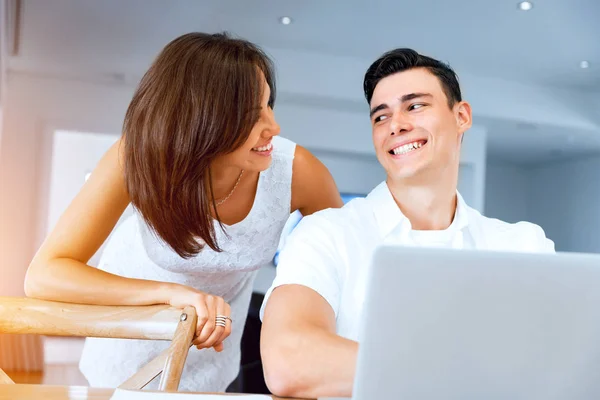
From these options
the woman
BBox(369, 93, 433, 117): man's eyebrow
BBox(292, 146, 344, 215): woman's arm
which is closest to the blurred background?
BBox(292, 146, 344, 215): woman's arm

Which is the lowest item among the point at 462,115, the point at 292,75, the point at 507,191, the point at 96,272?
the point at 96,272

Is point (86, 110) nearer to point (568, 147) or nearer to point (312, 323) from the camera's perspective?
point (312, 323)

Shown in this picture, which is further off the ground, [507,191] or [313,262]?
[507,191]

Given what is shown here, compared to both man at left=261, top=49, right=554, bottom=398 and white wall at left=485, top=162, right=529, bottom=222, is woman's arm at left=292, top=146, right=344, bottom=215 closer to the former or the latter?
man at left=261, top=49, right=554, bottom=398

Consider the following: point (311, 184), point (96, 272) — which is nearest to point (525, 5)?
point (311, 184)

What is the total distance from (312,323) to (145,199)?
0.50 metres

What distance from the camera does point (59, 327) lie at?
3.24 ft

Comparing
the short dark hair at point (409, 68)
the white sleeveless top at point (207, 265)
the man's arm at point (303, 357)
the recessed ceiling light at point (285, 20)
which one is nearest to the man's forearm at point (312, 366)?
the man's arm at point (303, 357)

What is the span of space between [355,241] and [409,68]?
1.70 ft

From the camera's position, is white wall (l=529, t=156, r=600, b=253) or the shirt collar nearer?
the shirt collar

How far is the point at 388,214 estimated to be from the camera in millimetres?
1339

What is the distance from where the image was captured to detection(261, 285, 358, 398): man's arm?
80cm

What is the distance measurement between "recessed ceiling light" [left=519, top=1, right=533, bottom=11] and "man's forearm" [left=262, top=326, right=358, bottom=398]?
412cm

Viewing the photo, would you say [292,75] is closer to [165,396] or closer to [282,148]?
[282,148]
